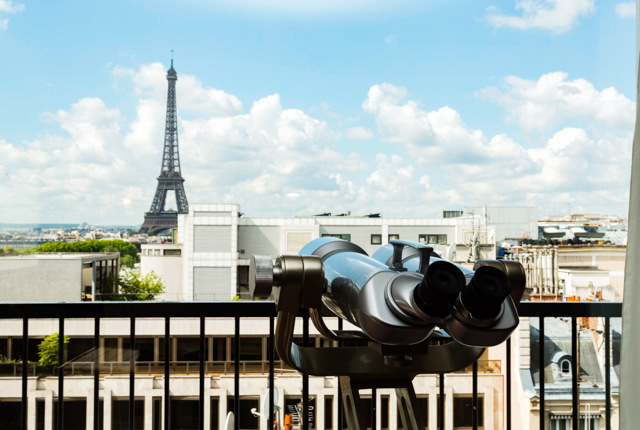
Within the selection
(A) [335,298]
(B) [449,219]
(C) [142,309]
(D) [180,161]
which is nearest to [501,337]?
(A) [335,298]

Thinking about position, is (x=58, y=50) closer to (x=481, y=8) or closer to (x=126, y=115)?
(x=126, y=115)

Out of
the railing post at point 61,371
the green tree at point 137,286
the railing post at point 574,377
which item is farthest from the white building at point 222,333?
the railing post at point 574,377

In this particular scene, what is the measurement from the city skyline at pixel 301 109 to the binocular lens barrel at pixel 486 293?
55.3 feet

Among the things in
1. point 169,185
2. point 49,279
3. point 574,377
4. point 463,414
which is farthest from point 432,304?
point 169,185

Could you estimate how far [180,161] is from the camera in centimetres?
2284

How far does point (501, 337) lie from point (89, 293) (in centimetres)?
1320

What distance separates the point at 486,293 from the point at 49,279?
12.8 m

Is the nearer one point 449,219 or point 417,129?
point 449,219

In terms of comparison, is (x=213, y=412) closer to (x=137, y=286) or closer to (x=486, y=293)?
(x=137, y=286)

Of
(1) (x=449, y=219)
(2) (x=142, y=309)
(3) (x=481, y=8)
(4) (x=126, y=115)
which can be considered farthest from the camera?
(4) (x=126, y=115)

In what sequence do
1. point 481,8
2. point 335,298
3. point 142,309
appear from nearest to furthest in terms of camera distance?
point 335,298 < point 142,309 < point 481,8

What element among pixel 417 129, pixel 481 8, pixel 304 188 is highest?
pixel 481 8

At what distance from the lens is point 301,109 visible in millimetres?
26719

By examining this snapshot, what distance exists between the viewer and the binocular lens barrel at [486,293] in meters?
0.48
